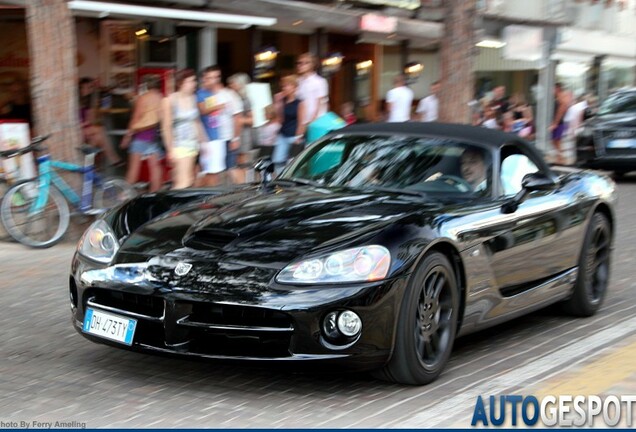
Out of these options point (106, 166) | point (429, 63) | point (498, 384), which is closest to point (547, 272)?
point (498, 384)

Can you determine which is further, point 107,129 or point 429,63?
point 429,63

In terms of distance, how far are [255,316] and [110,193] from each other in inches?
275

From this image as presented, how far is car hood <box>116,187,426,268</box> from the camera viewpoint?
17.5 ft

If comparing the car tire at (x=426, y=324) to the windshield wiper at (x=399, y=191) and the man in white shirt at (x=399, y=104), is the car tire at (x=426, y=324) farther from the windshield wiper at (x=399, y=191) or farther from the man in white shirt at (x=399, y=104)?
the man in white shirt at (x=399, y=104)

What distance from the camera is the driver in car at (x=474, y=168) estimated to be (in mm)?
6523

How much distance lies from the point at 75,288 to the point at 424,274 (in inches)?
74.9

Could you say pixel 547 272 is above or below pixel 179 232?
below

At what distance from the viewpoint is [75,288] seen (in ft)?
19.2

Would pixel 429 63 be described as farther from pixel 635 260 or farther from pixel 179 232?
pixel 179 232

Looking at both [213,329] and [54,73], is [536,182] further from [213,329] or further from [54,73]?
[54,73]

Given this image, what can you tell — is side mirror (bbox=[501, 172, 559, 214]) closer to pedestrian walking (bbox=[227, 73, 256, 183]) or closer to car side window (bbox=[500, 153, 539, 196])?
car side window (bbox=[500, 153, 539, 196])

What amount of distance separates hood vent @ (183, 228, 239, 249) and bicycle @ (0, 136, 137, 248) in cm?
519

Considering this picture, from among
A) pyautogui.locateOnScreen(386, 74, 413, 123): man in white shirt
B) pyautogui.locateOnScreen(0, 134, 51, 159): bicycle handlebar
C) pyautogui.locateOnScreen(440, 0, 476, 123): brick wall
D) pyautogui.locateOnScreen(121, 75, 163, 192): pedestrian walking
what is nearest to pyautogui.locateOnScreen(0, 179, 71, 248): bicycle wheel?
pyautogui.locateOnScreen(0, 134, 51, 159): bicycle handlebar

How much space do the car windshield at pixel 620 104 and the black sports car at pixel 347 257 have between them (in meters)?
13.4
